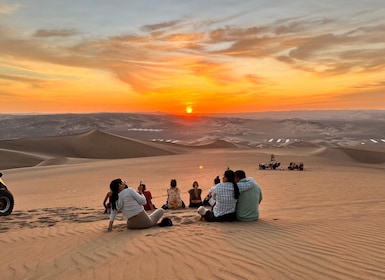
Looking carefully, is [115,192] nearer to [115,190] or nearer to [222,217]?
[115,190]

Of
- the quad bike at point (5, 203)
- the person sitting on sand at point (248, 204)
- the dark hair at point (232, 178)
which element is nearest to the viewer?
the dark hair at point (232, 178)

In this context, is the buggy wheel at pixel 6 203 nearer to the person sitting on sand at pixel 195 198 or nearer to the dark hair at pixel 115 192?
the person sitting on sand at pixel 195 198

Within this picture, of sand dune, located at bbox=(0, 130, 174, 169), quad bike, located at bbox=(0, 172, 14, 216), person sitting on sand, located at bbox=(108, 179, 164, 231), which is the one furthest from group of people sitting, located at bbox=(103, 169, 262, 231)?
sand dune, located at bbox=(0, 130, 174, 169)

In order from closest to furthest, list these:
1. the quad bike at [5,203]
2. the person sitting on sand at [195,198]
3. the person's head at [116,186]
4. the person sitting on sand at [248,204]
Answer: the person's head at [116,186]
the person sitting on sand at [248,204]
the quad bike at [5,203]
the person sitting on sand at [195,198]

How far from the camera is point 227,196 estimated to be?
8250mm

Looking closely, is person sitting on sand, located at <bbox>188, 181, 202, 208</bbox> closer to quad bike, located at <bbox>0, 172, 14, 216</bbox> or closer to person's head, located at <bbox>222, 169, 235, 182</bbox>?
person's head, located at <bbox>222, 169, 235, 182</bbox>

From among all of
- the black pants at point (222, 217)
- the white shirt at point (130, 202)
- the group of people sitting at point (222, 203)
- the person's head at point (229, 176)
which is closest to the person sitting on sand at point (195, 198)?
the group of people sitting at point (222, 203)

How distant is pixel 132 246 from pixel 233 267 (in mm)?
2021

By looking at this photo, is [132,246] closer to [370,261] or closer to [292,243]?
[292,243]

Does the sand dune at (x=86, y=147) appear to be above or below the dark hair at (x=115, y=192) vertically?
above

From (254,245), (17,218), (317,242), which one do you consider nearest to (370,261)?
(317,242)

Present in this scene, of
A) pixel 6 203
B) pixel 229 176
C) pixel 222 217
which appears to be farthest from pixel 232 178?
pixel 6 203

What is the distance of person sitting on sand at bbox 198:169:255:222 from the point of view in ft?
26.8

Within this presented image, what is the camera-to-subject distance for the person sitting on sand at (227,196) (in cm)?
818
